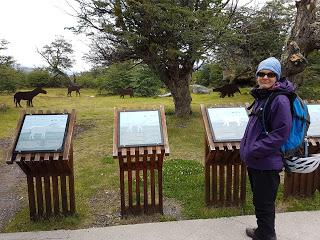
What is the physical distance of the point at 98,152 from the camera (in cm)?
874

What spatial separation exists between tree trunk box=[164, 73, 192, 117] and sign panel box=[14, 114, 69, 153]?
324 inches

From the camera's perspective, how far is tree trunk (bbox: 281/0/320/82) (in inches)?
320

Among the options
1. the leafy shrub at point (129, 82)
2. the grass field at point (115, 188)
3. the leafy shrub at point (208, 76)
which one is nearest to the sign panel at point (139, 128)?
the grass field at point (115, 188)

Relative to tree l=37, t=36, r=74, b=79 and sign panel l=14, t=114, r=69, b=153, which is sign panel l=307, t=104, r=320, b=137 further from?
tree l=37, t=36, r=74, b=79

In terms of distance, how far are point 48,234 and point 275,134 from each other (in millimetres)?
2586

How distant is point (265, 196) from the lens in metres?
3.20

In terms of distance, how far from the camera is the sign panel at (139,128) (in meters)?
4.25

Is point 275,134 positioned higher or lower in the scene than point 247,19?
lower

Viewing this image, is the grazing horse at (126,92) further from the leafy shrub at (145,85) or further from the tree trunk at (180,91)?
the tree trunk at (180,91)

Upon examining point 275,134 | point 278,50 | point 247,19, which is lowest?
point 275,134

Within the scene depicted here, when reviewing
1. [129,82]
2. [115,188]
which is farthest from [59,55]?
[115,188]

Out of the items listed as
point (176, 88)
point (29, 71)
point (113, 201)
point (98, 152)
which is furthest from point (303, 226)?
point (29, 71)

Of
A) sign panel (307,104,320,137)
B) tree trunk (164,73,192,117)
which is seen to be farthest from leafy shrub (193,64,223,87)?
sign panel (307,104,320,137)

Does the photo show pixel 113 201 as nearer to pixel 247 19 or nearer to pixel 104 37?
pixel 104 37
